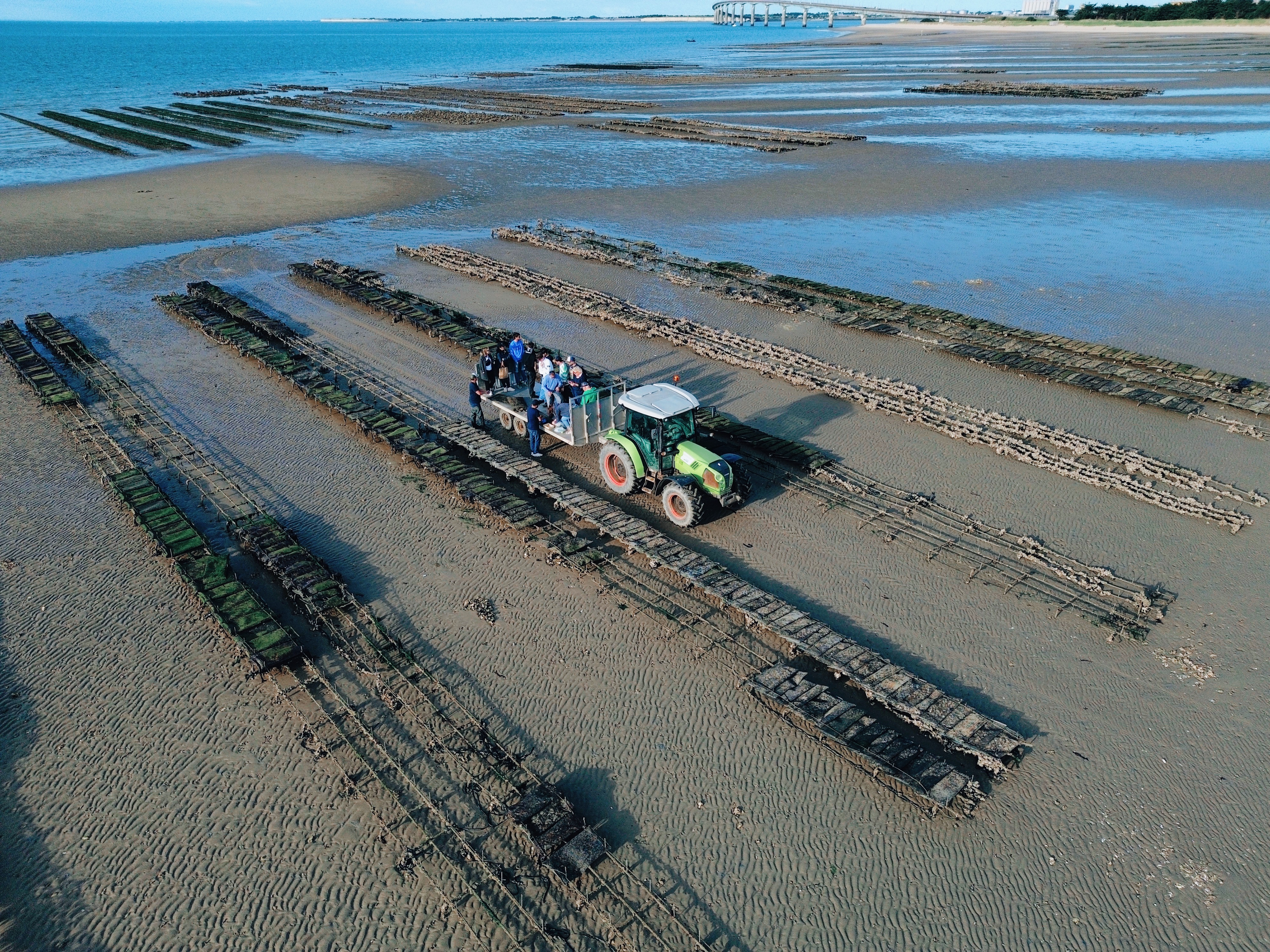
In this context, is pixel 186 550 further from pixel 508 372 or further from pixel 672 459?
pixel 672 459

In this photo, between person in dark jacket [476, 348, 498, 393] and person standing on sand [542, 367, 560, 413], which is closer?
person standing on sand [542, 367, 560, 413]

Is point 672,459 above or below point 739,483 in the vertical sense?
above

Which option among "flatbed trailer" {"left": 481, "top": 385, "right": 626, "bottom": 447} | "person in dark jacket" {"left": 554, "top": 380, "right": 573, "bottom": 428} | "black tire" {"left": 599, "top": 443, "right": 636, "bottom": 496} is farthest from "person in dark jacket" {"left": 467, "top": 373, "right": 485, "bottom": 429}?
"black tire" {"left": 599, "top": 443, "right": 636, "bottom": 496}

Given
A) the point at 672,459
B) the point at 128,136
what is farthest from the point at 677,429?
the point at 128,136

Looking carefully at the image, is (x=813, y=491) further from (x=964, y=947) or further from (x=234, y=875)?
(x=234, y=875)

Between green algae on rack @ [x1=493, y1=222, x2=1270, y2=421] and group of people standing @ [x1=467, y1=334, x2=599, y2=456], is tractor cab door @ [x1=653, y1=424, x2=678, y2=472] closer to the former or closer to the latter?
group of people standing @ [x1=467, y1=334, x2=599, y2=456]

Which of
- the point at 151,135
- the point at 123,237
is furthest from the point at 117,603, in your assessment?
the point at 151,135

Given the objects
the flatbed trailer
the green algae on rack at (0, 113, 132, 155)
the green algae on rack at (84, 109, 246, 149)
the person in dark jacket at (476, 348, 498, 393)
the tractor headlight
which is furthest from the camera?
the green algae on rack at (84, 109, 246, 149)
